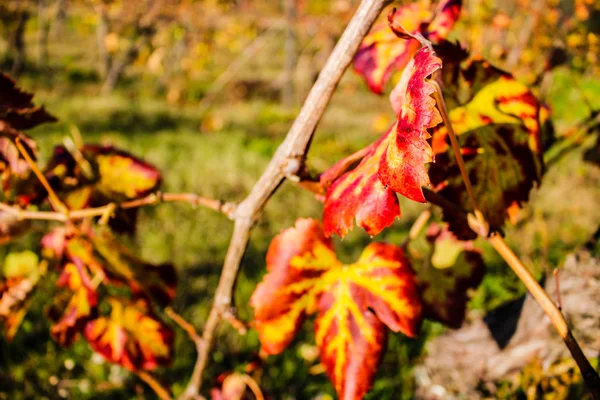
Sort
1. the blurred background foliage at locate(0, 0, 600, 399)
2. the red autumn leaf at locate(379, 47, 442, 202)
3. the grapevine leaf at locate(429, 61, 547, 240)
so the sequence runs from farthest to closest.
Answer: the blurred background foliage at locate(0, 0, 600, 399) → the grapevine leaf at locate(429, 61, 547, 240) → the red autumn leaf at locate(379, 47, 442, 202)

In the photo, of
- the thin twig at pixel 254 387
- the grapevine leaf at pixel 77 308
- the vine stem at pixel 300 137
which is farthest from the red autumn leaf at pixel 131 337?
the vine stem at pixel 300 137

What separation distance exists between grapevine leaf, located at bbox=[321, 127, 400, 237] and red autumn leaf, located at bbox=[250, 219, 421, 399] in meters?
0.19

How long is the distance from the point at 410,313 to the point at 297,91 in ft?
23.8

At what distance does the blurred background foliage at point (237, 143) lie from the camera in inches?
67.2

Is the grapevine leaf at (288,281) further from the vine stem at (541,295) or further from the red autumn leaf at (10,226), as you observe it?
the red autumn leaf at (10,226)

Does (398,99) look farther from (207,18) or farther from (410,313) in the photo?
(207,18)

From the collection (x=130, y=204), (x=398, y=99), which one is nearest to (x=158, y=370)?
(x=130, y=204)

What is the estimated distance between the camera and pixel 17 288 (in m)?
1.03

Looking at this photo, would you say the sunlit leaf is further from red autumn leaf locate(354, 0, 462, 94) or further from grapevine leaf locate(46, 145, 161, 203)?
red autumn leaf locate(354, 0, 462, 94)

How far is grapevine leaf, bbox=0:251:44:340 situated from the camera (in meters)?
1.01

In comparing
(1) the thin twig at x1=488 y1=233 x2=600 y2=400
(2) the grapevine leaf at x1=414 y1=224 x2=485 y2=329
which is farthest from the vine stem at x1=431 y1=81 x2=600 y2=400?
(2) the grapevine leaf at x1=414 y1=224 x2=485 y2=329

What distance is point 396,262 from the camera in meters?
0.78

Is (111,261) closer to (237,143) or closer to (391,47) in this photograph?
(391,47)

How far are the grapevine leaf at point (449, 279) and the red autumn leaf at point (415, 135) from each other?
0.52 metres
